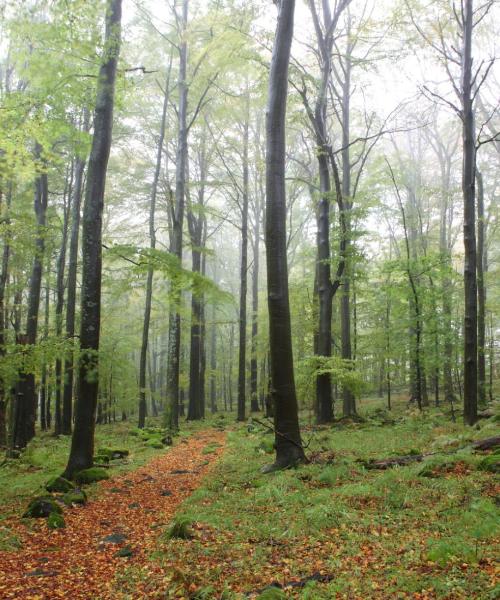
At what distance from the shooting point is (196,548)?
423 cm

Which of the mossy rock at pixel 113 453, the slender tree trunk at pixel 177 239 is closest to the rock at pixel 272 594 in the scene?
the mossy rock at pixel 113 453

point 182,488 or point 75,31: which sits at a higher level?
point 75,31

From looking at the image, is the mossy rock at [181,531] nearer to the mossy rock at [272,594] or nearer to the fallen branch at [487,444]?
the mossy rock at [272,594]

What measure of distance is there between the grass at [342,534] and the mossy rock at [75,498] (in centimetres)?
167

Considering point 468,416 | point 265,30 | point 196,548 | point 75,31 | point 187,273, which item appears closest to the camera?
point 196,548

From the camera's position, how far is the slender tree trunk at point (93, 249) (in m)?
7.41

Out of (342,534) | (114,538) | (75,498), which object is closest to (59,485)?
(75,498)

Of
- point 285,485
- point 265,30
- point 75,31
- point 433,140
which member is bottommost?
point 285,485

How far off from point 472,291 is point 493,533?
24.1 ft

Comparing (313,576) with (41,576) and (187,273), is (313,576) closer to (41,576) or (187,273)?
(41,576)

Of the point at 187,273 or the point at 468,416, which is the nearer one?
the point at 187,273

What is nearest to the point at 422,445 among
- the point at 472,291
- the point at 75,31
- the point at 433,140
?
the point at 472,291

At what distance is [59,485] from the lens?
6.86m

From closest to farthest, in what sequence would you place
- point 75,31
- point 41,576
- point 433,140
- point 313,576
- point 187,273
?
point 313,576 < point 41,576 < point 75,31 < point 187,273 < point 433,140
